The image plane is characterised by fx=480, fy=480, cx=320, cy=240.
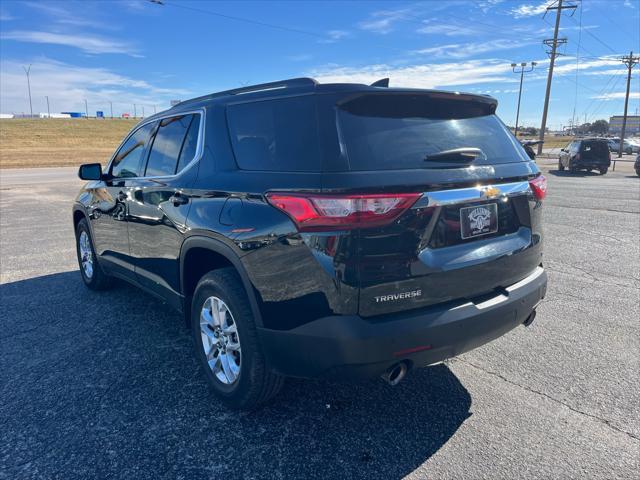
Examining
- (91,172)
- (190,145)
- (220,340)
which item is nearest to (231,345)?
(220,340)

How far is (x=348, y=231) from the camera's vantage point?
2248mm

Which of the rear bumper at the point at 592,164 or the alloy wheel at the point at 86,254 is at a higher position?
the rear bumper at the point at 592,164

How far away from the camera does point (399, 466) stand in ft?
8.15

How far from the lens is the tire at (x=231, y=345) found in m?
2.74

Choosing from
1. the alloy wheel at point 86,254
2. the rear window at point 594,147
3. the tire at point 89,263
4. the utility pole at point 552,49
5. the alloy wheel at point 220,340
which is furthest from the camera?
the utility pole at point 552,49

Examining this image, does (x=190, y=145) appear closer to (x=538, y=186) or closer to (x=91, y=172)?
(x=91, y=172)

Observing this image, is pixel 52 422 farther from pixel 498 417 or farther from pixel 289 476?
pixel 498 417

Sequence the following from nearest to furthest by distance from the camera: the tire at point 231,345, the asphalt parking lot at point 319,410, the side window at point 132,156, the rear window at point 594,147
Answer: the asphalt parking lot at point 319,410
the tire at point 231,345
the side window at point 132,156
the rear window at point 594,147

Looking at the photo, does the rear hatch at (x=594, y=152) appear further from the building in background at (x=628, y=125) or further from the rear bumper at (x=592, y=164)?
the building in background at (x=628, y=125)

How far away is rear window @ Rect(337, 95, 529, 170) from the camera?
2436 mm

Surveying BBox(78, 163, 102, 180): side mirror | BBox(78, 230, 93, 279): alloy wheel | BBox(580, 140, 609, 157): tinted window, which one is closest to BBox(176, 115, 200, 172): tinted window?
BBox(78, 163, 102, 180): side mirror

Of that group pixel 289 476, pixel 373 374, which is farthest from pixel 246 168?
pixel 289 476

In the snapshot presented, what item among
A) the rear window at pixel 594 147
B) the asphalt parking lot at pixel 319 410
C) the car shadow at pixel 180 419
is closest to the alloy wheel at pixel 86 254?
the asphalt parking lot at pixel 319 410

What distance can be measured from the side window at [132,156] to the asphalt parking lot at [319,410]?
1389 mm
